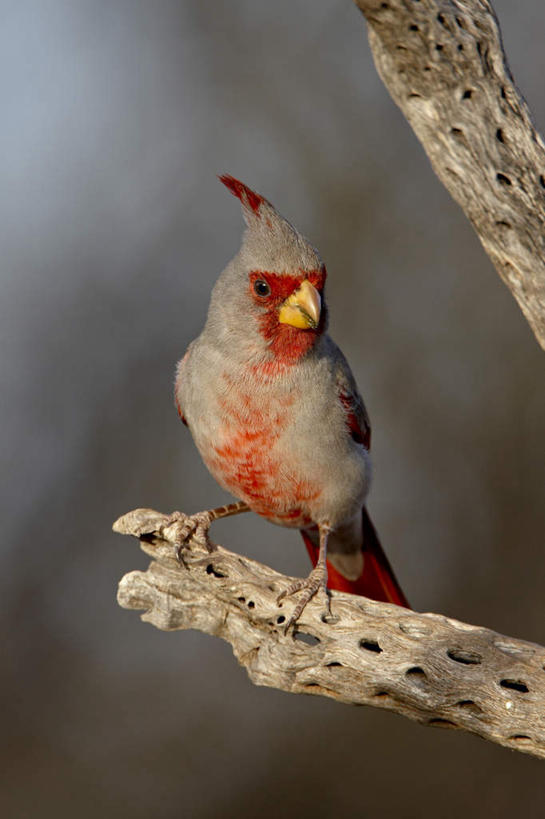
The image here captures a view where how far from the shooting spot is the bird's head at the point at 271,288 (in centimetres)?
359

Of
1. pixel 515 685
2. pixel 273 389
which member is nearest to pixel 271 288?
pixel 273 389

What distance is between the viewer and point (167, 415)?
20.4 feet

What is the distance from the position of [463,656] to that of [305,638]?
0.67 m

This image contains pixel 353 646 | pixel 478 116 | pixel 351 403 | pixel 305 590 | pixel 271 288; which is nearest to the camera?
A: pixel 478 116

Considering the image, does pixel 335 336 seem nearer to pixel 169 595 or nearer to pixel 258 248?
pixel 258 248

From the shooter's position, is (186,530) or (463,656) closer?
(463,656)

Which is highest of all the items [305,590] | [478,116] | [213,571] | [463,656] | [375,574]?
[478,116]

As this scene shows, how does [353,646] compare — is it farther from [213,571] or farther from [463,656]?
[213,571]

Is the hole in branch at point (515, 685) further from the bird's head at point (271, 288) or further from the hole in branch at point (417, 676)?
the bird's head at point (271, 288)

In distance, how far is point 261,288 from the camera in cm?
365

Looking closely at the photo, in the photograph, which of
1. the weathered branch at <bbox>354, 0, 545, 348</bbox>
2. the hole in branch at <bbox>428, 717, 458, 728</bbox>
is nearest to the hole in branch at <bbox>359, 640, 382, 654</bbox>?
the hole in branch at <bbox>428, 717, 458, 728</bbox>

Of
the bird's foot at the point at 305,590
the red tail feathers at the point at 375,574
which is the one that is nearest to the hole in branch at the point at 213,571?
the bird's foot at the point at 305,590

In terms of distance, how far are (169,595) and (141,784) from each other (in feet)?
10.1

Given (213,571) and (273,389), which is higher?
(273,389)
